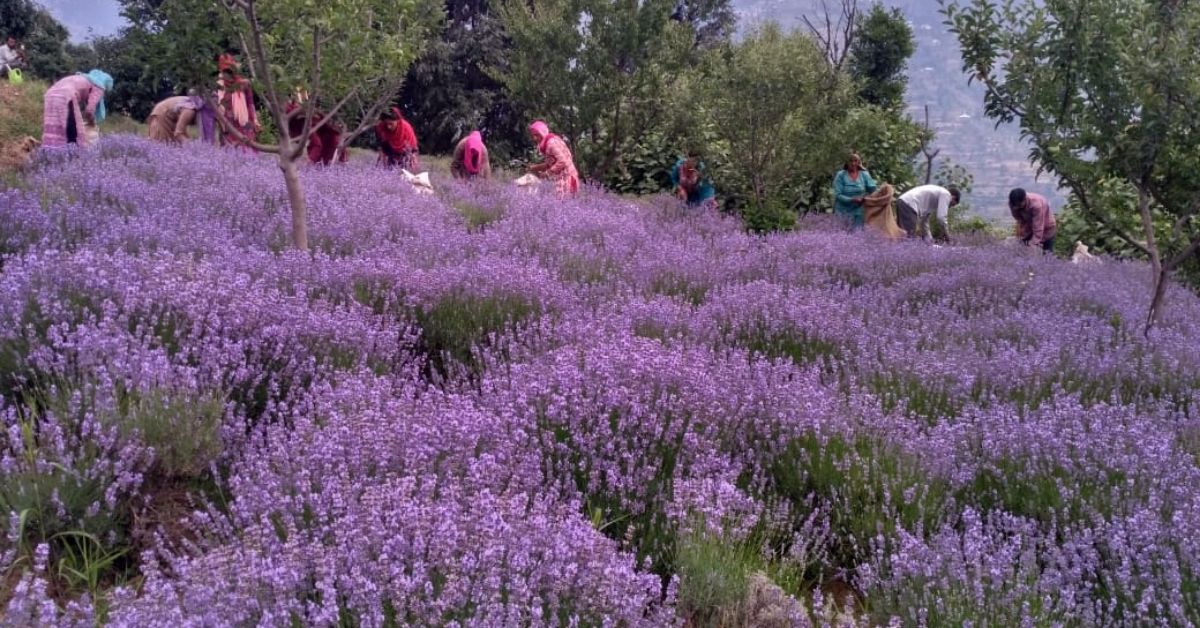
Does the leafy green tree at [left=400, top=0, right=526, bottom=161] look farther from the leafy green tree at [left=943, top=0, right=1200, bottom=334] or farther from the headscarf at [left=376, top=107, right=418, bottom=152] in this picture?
the leafy green tree at [left=943, top=0, right=1200, bottom=334]

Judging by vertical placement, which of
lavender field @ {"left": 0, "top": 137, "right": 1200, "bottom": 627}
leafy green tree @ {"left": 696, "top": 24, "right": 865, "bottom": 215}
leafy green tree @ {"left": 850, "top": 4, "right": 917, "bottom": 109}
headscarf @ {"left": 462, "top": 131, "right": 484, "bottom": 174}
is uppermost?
leafy green tree @ {"left": 850, "top": 4, "right": 917, "bottom": 109}

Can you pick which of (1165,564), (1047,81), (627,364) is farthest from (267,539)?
(1047,81)

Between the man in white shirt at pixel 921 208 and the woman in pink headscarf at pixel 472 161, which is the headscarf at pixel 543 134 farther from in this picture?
the man in white shirt at pixel 921 208

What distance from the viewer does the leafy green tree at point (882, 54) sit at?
16.7 meters

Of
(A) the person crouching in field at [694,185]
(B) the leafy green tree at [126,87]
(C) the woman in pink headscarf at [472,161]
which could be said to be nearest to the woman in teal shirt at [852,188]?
(A) the person crouching in field at [694,185]

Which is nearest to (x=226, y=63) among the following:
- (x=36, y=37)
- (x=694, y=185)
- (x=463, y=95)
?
(x=694, y=185)

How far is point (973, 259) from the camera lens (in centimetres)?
812

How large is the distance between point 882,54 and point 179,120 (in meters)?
11.6

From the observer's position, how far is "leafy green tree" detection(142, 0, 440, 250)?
5.18 metres

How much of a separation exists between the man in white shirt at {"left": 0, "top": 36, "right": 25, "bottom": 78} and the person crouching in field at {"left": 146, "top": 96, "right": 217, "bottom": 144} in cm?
646

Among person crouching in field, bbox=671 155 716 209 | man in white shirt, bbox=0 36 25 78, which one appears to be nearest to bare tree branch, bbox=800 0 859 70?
person crouching in field, bbox=671 155 716 209

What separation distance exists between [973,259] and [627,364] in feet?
17.9

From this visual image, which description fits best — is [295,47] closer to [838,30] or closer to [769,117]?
[769,117]

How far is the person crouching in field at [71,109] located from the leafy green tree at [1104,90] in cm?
747
